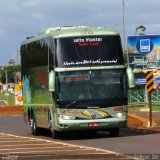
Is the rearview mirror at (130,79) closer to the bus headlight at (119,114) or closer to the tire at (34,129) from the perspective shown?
the bus headlight at (119,114)

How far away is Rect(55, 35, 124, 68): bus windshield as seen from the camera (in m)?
22.9

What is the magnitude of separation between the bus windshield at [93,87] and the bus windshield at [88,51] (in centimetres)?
35

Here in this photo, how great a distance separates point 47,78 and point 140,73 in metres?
47.6

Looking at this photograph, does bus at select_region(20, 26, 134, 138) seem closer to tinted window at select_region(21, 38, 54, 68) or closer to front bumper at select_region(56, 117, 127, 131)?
front bumper at select_region(56, 117, 127, 131)

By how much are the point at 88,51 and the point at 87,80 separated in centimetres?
111

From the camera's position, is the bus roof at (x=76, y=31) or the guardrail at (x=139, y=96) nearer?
the bus roof at (x=76, y=31)

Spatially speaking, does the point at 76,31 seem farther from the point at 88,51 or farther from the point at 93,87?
the point at 93,87

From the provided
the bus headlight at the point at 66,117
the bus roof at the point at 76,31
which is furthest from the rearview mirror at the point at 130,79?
the bus headlight at the point at 66,117

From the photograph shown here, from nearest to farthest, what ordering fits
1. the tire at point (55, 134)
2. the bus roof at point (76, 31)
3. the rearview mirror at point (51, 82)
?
the rearview mirror at point (51, 82), the bus roof at point (76, 31), the tire at point (55, 134)

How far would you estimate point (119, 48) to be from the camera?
2333 centimetres

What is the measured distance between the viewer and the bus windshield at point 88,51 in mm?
22938

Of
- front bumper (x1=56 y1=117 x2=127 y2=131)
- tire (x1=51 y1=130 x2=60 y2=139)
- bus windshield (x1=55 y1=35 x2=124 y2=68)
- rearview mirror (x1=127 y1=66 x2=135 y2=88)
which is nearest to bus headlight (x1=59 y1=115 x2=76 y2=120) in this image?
front bumper (x1=56 y1=117 x2=127 y2=131)

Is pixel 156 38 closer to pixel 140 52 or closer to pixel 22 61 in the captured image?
pixel 140 52

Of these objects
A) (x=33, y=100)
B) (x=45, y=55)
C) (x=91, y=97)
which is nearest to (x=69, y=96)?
(x=91, y=97)
